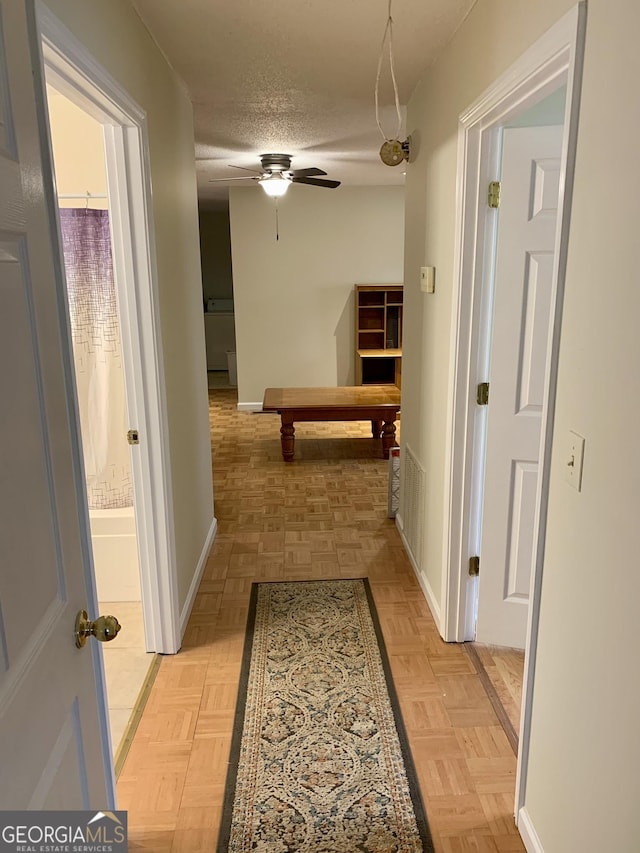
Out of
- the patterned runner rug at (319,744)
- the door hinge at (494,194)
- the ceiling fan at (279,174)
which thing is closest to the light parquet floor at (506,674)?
the patterned runner rug at (319,744)

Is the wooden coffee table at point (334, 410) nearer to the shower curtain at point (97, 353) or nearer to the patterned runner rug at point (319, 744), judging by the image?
the shower curtain at point (97, 353)

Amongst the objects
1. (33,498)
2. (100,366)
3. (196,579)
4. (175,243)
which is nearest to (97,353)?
(100,366)

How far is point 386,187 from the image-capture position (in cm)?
637

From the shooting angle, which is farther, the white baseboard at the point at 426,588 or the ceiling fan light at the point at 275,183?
the ceiling fan light at the point at 275,183

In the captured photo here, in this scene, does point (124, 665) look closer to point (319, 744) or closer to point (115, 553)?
point (115, 553)

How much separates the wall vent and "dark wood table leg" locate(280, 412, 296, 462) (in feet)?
5.56

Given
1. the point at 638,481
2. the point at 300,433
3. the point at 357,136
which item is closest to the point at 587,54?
the point at 638,481

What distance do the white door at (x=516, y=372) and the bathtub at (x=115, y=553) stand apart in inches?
61.9

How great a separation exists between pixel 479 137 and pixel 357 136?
2.05 metres

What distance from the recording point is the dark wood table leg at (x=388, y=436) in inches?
199

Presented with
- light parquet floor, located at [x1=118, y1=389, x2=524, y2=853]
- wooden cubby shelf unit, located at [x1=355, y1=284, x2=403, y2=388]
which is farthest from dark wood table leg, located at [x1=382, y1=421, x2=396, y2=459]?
wooden cubby shelf unit, located at [x1=355, y1=284, x2=403, y2=388]

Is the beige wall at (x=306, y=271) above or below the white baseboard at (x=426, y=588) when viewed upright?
above

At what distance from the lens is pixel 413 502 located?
319cm

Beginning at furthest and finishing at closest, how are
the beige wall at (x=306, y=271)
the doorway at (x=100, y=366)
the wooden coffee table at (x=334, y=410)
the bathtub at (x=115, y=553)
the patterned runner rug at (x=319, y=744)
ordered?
the beige wall at (x=306, y=271)
the wooden coffee table at (x=334, y=410)
the bathtub at (x=115, y=553)
the doorway at (x=100, y=366)
the patterned runner rug at (x=319, y=744)
